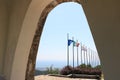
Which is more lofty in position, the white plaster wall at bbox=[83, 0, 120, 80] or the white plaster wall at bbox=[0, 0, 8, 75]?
the white plaster wall at bbox=[0, 0, 8, 75]

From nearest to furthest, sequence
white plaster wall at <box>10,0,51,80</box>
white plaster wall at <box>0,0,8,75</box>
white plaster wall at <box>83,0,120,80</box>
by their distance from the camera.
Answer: white plaster wall at <box>83,0,120,80</box>
white plaster wall at <box>10,0,51,80</box>
white plaster wall at <box>0,0,8,75</box>

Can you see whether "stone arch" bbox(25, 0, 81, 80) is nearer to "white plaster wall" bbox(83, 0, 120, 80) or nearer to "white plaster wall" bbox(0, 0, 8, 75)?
"white plaster wall" bbox(0, 0, 8, 75)

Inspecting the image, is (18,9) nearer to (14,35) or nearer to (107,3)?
(14,35)

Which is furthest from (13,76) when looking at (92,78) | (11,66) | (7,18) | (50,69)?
(50,69)

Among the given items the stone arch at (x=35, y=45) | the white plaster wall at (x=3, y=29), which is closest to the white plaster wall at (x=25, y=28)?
the white plaster wall at (x=3, y=29)

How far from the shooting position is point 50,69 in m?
10.8

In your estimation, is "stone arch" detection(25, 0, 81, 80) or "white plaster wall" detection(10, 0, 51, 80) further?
"stone arch" detection(25, 0, 81, 80)

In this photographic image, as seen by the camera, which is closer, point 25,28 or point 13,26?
point 25,28

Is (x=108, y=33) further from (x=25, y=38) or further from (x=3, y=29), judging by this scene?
(x=3, y=29)

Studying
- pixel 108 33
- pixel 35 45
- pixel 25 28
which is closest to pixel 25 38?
pixel 25 28

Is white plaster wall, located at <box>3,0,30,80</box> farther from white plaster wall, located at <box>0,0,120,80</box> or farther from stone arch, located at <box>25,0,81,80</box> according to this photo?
stone arch, located at <box>25,0,81,80</box>

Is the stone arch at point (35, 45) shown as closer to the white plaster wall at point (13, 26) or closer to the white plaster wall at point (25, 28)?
the white plaster wall at point (25, 28)

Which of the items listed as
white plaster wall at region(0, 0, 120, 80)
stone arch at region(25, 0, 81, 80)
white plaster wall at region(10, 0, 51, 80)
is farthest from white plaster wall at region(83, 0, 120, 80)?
stone arch at region(25, 0, 81, 80)

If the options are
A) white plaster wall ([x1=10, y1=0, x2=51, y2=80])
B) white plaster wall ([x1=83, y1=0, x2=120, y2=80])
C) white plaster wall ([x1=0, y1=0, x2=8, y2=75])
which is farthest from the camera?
white plaster wall ([x1=0, y1=0, x2=8, y2=75])
